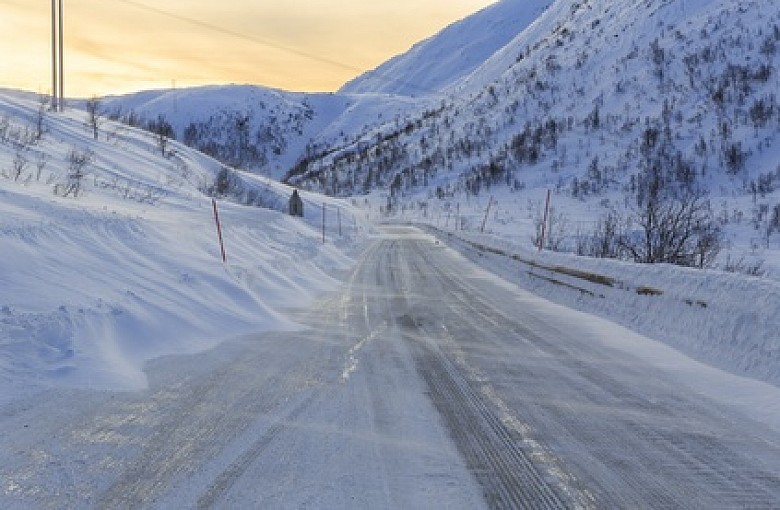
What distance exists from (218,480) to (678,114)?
207 feet

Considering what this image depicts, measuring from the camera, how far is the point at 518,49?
132 m

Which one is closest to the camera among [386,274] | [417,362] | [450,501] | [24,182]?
[450,501]

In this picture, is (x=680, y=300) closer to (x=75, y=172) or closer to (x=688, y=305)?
(x=688, y=305)

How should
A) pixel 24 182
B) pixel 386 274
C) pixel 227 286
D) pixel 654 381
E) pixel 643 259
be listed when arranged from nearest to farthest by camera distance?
pixel 654 381 < pixel 227 286 < pixel 24 182 < pixel 643 259 < pixel 386 274

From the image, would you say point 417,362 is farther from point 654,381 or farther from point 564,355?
point 654,381

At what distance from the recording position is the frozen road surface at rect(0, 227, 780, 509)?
397cm

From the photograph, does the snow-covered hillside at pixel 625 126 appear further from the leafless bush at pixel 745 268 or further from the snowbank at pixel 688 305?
the snowbank at pixel 688 305

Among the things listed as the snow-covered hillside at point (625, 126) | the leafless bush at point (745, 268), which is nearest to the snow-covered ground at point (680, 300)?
the leafless bush at point (745, 268)

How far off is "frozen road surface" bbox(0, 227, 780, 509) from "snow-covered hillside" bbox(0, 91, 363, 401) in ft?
1.82

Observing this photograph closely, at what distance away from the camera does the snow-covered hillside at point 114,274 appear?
6.20 meters

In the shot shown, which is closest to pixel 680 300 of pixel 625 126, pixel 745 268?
pixel 745 268

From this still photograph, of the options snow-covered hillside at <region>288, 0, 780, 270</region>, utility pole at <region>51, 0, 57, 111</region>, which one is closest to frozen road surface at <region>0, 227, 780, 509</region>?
snow-covered hillside at <region>288, 0, 780, 270</region>

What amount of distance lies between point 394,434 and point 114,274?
5.20 meters

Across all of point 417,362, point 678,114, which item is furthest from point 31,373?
point 678,114
